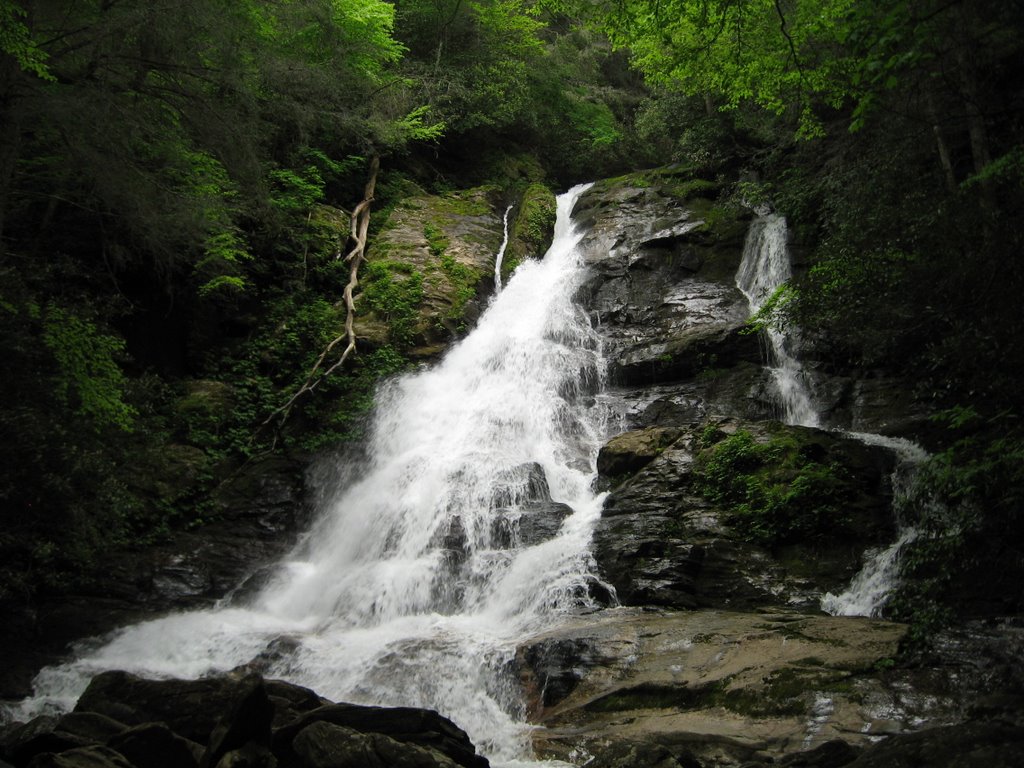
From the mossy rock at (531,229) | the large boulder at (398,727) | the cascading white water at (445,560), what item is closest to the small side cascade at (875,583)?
the cascading white water at (445,560)

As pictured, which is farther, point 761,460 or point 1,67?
point 761,460

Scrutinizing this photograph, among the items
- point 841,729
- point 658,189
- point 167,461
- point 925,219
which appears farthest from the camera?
point 658,189

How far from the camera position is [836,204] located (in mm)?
12625

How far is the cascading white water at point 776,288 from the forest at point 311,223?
1.64 ft

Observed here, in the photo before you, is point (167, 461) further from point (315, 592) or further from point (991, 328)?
point (991, 328)

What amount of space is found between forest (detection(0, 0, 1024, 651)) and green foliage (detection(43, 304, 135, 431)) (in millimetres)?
43

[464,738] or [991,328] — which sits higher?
[991,328]

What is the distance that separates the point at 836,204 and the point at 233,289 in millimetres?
12125

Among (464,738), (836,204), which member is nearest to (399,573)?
(464,738)

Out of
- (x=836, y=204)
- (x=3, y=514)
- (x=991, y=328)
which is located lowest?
(x=3, y=514)

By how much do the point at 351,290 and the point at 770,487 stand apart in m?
10.5

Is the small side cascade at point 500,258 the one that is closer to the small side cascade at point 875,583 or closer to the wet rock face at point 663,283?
the wet rock face at point 663,283

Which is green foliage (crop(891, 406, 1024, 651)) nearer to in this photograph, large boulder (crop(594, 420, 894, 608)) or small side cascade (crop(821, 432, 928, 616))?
small side cascade (crop(821, 432, 928, 616))

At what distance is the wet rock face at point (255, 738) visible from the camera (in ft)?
15.9
